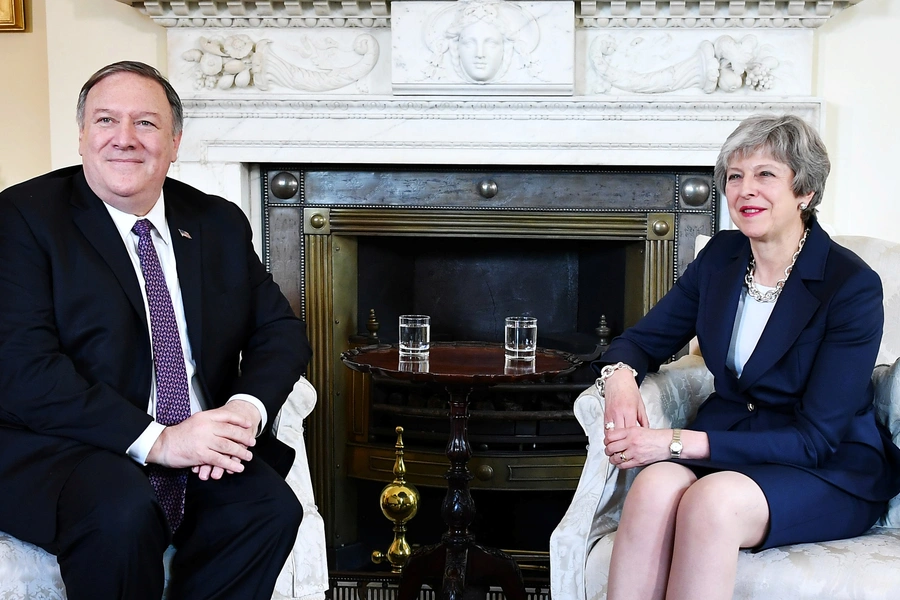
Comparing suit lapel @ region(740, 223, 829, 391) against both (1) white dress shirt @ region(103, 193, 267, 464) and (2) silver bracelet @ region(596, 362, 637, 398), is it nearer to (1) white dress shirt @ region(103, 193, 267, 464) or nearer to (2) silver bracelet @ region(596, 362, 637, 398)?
(2) silver bracelet @ region(596, 362, 637, 398)

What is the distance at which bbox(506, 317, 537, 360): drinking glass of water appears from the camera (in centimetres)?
228

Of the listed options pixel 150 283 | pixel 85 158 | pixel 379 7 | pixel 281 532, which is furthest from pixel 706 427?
pixel 379 7

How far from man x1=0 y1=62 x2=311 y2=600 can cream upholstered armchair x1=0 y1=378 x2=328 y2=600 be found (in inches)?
1.4

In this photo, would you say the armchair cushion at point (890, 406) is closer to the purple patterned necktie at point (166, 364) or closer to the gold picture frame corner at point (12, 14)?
the purple patterned necktie at point (166, 364)

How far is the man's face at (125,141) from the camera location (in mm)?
1696

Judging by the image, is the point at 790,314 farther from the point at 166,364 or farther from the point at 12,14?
the point at 12,14

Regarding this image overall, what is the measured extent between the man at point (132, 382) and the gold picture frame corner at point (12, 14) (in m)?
1.45

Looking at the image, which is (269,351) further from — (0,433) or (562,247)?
(562,247)

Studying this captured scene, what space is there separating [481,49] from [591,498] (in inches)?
55.4

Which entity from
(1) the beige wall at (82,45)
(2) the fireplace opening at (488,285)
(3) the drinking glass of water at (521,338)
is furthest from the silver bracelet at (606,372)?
(1) the beige wall at (82,45)

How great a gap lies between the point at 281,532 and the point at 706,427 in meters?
0.83

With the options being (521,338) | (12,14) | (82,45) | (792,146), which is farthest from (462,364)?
(12,14)

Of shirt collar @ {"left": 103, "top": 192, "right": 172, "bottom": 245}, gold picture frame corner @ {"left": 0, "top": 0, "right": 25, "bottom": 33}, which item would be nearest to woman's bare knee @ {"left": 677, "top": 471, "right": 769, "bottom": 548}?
shirt collar @ {"left": 103, "top": 192, "right": 172, "bottom": 245}

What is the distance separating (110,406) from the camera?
61.3 inches
